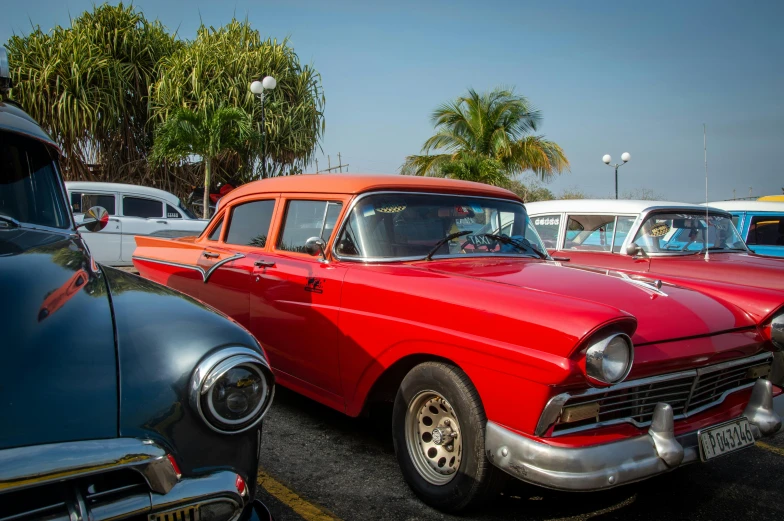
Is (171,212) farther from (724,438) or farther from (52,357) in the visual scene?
(724,438)

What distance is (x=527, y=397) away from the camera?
2258mm

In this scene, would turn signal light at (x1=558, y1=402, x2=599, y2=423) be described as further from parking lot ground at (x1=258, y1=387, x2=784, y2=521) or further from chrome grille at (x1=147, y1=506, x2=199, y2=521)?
chrome grille at (x1=147, y1=506, x2=199, y2=521)

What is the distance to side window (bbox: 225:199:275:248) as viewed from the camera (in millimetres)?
3992

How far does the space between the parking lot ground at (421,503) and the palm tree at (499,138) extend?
55.0 ft

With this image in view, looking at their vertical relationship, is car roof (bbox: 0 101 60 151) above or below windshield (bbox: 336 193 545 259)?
above

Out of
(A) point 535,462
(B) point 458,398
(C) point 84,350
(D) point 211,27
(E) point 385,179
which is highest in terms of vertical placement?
(D) point 211,27

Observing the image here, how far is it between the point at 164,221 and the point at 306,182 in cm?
866

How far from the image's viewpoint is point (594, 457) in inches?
86.7

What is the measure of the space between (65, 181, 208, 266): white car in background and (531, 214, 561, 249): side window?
6.59 m

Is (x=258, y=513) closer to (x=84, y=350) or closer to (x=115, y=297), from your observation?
(x=84, y=350)

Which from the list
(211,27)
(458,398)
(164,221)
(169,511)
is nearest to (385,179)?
(458,398)

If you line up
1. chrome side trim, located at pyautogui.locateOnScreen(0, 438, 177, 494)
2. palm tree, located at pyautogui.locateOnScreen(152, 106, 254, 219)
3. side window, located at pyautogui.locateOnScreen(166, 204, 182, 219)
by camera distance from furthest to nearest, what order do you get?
1. palm tree, located at pyautogui.locateOnScreen(152, 106, 254, 219)
2. side window, located at pyautogui.locateOnScreen(166, 204, 182, 219)
3. chrome side trim, located at pyautogui.locateOnScreen(0, 438, 177, 494)

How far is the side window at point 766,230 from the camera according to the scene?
959 centimetres

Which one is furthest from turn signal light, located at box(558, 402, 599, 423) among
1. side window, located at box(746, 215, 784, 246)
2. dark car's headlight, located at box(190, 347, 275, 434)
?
side window, located at box(746, 215, 784, 246)
